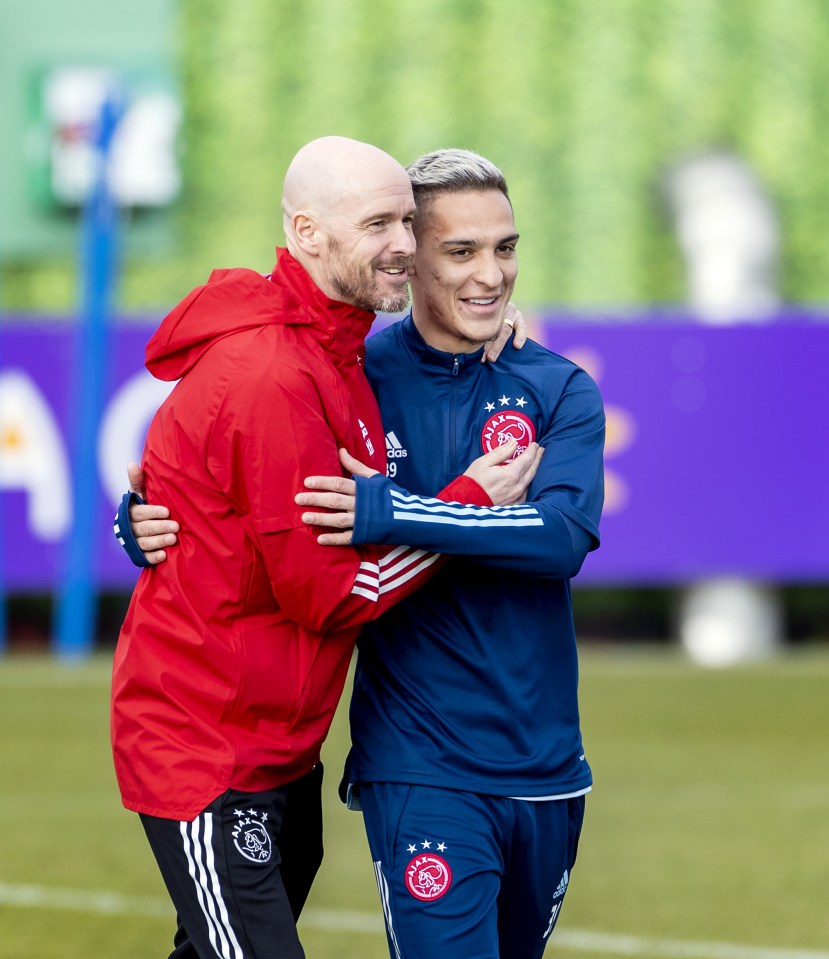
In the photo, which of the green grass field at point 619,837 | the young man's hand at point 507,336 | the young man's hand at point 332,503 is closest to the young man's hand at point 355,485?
the young man's hand at point 332,503

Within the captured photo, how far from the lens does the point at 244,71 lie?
1634 cm

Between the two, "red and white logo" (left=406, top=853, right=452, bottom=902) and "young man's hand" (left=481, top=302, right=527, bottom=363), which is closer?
"red and white logo" (left=406, top=853, right=452, bottom=902)

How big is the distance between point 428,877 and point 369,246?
1185 mm

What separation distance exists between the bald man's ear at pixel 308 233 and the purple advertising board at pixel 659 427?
907 cm

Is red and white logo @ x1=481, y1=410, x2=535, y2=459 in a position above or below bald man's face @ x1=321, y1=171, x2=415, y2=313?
below

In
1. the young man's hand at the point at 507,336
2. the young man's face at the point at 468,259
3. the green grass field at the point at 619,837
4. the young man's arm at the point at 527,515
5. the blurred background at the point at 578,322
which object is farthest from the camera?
the blurred background at the point at 578,322

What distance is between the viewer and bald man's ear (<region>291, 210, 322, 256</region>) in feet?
10.8

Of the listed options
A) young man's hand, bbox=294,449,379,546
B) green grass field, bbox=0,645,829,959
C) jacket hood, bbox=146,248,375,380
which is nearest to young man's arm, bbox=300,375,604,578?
young man's hand, bbox=294,449,379,546

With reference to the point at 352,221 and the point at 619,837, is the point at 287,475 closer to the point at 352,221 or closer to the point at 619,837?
the point at 352,221

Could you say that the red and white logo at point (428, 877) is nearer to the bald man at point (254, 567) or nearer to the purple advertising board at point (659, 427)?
the bald man at point (254, 567)

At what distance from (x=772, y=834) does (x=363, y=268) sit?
4.92 m

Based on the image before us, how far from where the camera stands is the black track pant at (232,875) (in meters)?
3.22

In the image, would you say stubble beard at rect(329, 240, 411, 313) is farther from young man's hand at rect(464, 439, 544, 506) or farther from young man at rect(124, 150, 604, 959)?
young man's hand at rect(464, 439, 544, 506)

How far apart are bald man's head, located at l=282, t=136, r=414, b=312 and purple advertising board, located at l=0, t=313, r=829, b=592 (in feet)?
29.7
